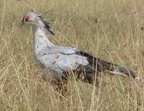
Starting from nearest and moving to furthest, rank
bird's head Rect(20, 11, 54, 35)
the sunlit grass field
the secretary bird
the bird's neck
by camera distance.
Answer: the sunlit grass field, the secretary bird, the bird's neck, bird's head Rect(20, 11, 54, 35)

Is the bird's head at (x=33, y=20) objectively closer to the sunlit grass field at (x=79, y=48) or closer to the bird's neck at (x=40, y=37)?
the bird's neck at (x=40, y=37)

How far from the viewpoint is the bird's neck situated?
3.82 m

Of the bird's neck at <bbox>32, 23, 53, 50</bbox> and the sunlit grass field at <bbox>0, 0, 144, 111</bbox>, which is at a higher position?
the bird's neck at <bbox>32, 23, 53, 50</bbox>

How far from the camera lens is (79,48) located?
4.82 metres

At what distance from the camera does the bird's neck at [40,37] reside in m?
3.82

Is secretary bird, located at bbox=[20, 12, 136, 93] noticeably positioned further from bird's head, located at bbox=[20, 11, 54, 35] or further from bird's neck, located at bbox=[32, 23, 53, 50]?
bird's head, located at bbox=[20, 11, 54, 35]

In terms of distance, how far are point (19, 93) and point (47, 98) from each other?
27cm

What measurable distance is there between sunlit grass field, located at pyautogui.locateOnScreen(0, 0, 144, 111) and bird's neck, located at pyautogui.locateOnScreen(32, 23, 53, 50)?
0.67ft

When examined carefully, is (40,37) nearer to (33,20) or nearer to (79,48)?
(33,20)

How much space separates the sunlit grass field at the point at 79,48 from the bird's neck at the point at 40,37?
0.67 feet

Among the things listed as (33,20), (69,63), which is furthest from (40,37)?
(69,63)

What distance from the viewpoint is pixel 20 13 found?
22.6 feet

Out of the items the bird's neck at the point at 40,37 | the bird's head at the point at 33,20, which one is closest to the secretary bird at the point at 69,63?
the bird's neck at the point at 40,37

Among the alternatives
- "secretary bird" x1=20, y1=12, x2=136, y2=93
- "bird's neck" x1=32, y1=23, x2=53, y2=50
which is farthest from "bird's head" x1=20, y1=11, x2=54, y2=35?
"secretary bird" x1=20, y1=12, x2=136, y2=93
